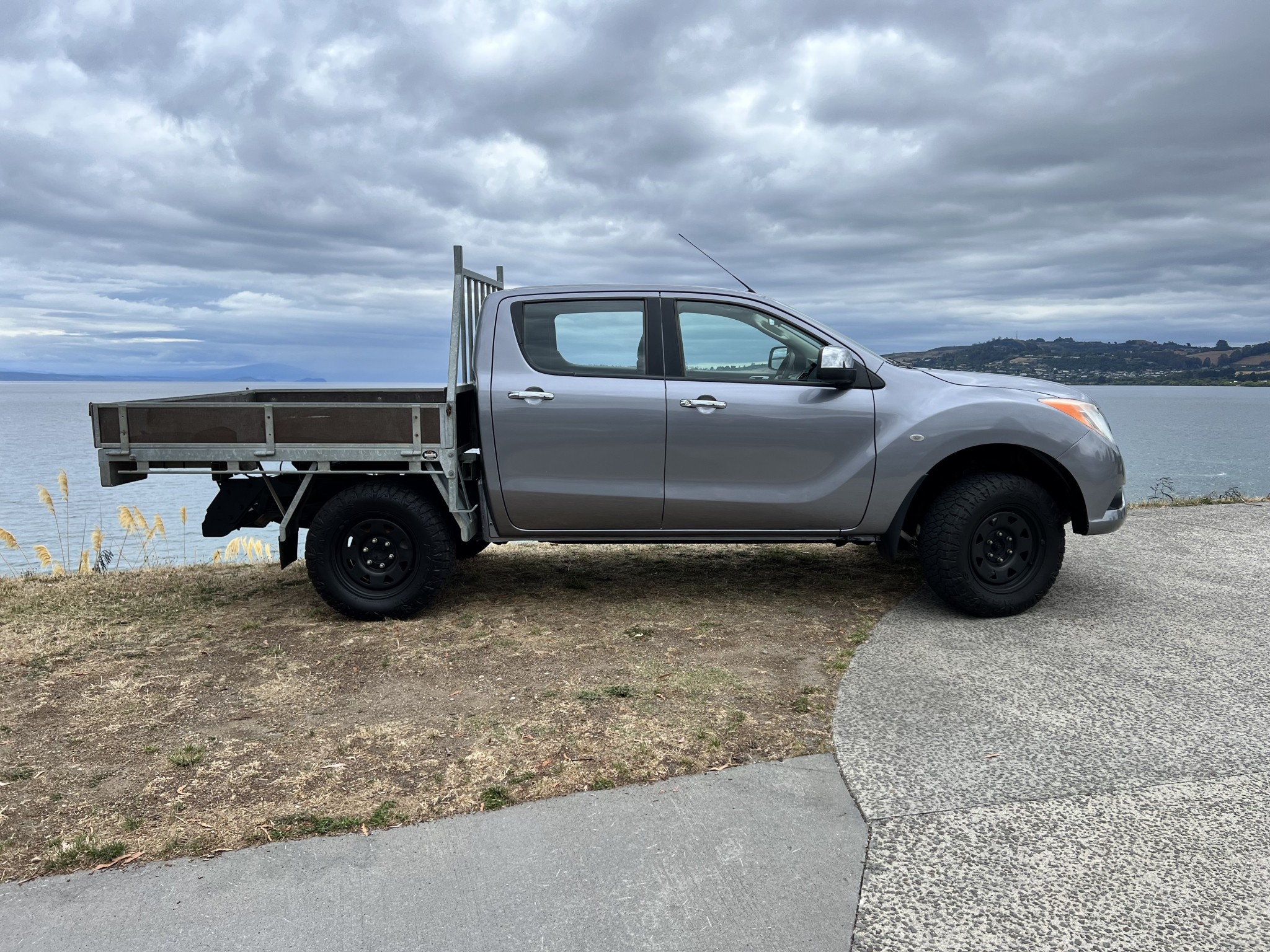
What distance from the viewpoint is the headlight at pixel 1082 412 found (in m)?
5.26

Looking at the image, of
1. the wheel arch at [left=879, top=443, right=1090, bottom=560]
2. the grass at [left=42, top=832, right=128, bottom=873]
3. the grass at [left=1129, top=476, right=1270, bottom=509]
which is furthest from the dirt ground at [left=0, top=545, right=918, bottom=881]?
the grass at [left=1129, top=476, right=1270, bottom=509]

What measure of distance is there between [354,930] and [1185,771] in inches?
118

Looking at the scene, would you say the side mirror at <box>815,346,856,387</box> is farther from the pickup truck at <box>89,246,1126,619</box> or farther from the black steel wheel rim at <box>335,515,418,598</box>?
the black steel wheel rim at <box>335,515,418,598</box>

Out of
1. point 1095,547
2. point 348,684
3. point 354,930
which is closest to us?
point 354,930

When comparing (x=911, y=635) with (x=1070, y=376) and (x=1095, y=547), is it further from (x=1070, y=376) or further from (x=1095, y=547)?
(x=1070, y=376)

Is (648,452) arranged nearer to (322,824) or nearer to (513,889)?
(322,824)

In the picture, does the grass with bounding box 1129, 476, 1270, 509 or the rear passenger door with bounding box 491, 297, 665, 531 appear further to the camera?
the grass with bounding box 1129, 476, 1270, 509

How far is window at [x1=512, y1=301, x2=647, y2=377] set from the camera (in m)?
5.29

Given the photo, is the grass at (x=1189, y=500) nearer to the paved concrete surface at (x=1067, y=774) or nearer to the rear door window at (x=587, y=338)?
the paved concrete surface at (x=1067, y=774)

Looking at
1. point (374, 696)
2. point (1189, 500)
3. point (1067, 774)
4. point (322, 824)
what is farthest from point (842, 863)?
point (1189, 500)

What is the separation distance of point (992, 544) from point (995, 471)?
469 mm

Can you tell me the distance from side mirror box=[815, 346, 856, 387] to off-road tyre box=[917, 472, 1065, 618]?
0.94 meters

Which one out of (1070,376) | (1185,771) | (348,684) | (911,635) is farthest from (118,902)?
(1070,376)

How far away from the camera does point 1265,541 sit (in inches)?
297
